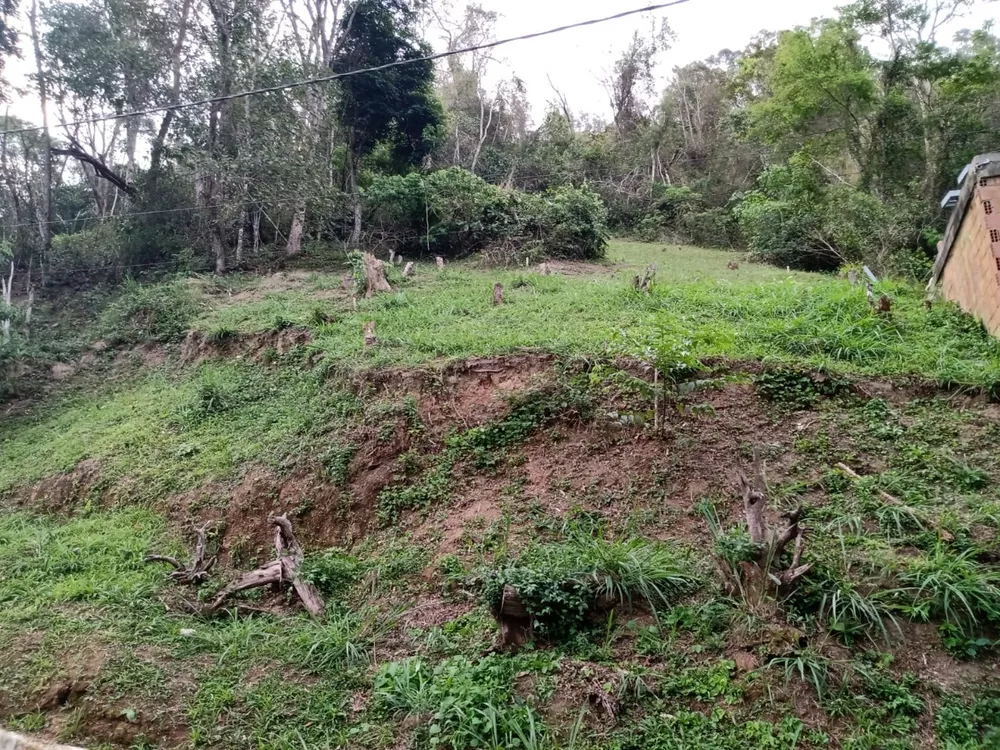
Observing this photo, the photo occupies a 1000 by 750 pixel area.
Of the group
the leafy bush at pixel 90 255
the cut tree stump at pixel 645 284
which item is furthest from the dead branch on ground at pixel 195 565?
the leafy bush at pixel 90 255

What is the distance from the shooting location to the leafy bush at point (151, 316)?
39.8 feet

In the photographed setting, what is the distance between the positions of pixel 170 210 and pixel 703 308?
1456cm

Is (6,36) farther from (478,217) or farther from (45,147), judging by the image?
(478,217)

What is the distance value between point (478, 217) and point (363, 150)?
208 inches

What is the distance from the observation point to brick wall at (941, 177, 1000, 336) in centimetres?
591

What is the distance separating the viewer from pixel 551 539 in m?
4.72

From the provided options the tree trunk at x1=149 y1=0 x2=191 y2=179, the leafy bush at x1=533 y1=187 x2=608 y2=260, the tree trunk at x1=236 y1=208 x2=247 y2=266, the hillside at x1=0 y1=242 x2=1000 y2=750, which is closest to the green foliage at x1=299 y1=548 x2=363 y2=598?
the hillside at x1=0 y1=242 x2=1000 y2=750

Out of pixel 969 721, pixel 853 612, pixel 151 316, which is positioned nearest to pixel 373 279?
pixel 151 316

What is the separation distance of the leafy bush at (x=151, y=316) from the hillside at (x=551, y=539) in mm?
3811

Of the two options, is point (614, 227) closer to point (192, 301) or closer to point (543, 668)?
point (192, 301)

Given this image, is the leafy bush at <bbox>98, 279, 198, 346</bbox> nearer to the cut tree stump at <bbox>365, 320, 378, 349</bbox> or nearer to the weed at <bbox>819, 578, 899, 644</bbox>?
the cut tree stump at <bbox>365, 320, 378, 349</bbox>

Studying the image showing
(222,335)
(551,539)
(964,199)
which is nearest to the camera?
(551,539)

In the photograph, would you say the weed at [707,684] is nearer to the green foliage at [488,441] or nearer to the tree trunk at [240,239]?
the green foliage at [488,441]

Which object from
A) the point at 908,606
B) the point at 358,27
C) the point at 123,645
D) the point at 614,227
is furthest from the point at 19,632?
the point at 614,227
